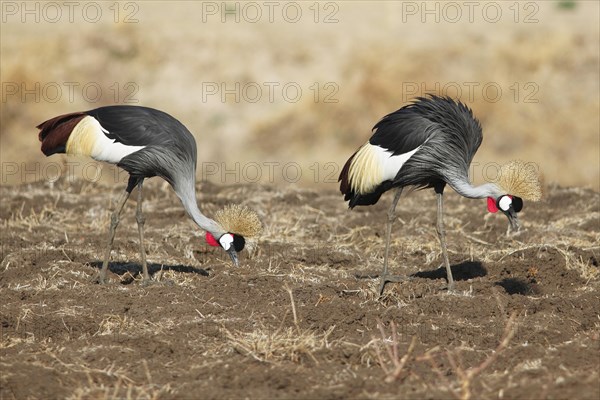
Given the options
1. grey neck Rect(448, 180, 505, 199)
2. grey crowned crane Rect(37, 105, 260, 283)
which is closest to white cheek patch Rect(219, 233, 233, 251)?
grey crowned crane Rect(37, 105, 260, 283)

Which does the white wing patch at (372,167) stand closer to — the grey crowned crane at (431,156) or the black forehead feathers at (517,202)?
the grey crowned crane at (431,156)

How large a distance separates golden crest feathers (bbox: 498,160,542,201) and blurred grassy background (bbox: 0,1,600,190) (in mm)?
8216

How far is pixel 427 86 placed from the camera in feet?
58.7

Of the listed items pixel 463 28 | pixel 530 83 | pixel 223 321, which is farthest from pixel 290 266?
pixel 463 28

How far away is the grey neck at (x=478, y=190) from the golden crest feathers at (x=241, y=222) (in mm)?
1607

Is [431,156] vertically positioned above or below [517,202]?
above

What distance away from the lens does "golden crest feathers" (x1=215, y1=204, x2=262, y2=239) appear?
8.02 metres

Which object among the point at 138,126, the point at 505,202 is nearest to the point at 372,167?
the point at 505,202

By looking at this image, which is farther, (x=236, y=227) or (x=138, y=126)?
(x=138, y=126)

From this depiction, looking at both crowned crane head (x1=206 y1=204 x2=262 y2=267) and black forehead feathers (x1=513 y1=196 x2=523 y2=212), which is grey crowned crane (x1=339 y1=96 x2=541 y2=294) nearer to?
black forehead feathers (x1=513 y1=196 x2=523 y2=212)

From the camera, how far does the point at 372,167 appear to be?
8.38 metres

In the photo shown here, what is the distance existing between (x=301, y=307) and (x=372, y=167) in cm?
158

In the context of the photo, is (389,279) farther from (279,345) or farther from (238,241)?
(279,345)

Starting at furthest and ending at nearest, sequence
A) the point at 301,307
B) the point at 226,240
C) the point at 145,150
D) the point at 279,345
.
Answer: the point at 145,150
the point at 226,240
the point at 301,307
the point at 279,345
